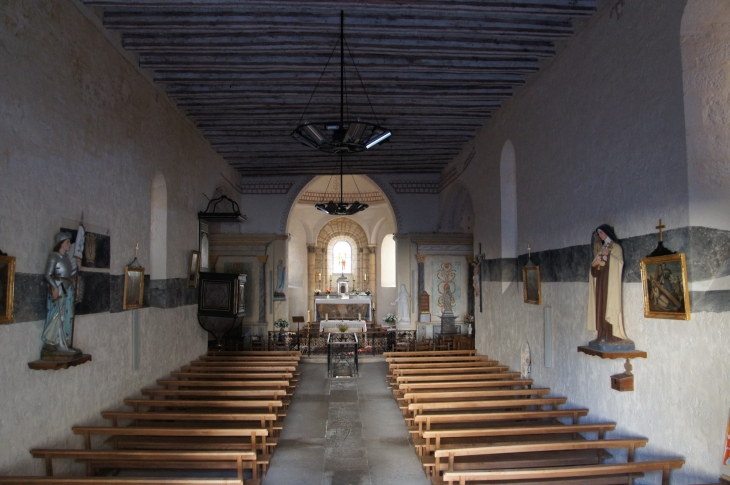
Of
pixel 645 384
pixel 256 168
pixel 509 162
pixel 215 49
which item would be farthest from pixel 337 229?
pixel 645 384

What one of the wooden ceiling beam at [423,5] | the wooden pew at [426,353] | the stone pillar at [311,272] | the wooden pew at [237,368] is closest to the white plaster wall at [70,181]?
the wooden pew at [237,368]

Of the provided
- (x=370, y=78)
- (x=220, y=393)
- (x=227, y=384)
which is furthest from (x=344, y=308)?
(x=220, y=393)

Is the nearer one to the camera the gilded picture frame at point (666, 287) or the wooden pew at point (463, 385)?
the gilded picture frame at point (666, 287)

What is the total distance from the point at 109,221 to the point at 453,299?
32.0ft

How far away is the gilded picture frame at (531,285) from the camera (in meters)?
7.56

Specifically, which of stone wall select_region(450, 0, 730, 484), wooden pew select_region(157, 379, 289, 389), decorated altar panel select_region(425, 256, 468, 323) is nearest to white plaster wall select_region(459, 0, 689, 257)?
stone wall select_region(450, 0, 730, 484)

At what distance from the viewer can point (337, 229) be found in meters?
21.9

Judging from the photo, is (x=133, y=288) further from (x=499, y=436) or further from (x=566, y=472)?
(x=566, y=472)

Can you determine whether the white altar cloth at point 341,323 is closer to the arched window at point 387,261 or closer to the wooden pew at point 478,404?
the arched window at point 387,261

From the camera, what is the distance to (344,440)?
7.25 metres

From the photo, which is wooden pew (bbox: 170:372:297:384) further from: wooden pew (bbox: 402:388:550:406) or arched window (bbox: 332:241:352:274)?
arched window (bbox: 332:241:352:274)

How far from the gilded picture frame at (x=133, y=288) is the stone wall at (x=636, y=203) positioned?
5701 millimetres

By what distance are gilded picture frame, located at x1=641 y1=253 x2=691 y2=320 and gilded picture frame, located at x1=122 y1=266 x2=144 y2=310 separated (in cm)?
618

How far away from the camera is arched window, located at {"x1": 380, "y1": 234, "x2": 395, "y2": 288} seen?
21.1 m
